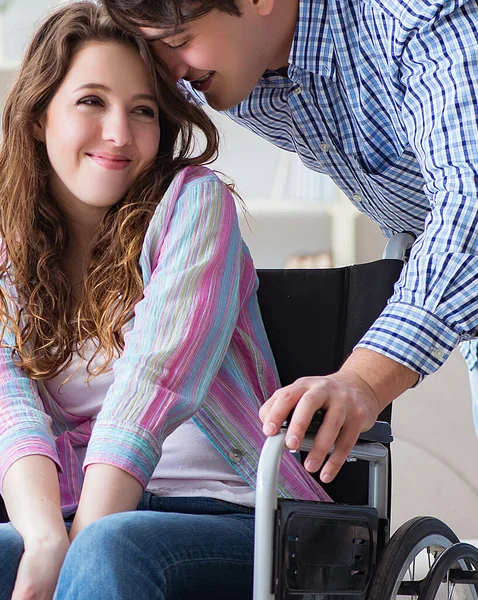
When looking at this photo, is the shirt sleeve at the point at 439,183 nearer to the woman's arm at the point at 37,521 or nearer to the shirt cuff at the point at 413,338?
the shirt cuff at the point at 413,338

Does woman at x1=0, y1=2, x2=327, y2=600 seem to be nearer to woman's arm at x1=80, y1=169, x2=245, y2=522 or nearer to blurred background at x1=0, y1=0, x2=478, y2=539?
woman's arm at x1=80, y1=169, x2=245, y2=522

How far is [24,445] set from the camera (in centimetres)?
124

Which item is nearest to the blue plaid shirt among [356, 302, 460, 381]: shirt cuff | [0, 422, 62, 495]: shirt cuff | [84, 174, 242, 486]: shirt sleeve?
[356, 302, 460, 381]: shirt cuff

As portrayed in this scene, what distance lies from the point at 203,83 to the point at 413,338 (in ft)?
2.27

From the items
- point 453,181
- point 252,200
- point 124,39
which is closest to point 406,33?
point 453,181

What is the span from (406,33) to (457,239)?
1.12 ft

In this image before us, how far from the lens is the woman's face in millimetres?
1415

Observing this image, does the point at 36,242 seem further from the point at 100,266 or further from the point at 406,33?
the point at 406,33

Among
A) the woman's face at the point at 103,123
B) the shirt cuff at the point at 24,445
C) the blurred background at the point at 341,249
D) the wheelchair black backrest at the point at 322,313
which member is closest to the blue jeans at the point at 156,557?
the shirt cuff at the point at 24,445

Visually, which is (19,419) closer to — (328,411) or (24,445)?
(24,445)

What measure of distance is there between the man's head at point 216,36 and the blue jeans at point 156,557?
719 mm

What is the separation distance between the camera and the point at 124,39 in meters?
1.45

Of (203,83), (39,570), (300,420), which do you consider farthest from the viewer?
(203,83)

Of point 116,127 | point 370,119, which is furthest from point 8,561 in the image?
point 370,119
